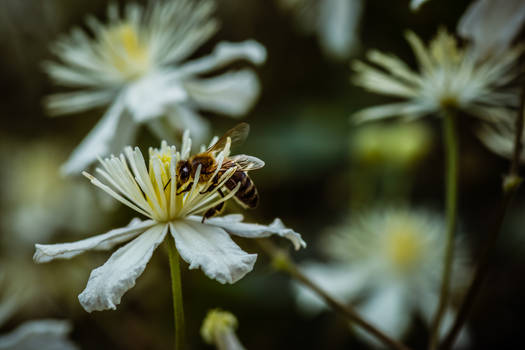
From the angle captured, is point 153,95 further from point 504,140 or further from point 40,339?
point 504,140

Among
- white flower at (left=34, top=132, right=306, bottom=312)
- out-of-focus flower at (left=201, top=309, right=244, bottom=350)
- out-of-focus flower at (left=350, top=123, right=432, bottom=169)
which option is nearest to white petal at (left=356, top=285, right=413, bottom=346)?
out-of-focus flower at (left=350, top=123, right=432, bottom=169)

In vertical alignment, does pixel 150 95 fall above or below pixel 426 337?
above

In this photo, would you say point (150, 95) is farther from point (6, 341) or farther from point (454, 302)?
point (454, 302)

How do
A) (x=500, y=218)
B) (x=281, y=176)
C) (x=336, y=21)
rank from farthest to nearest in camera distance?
1. (x=281, y=176)
2. (x=336, y=21)
3. (x=500, y=218)

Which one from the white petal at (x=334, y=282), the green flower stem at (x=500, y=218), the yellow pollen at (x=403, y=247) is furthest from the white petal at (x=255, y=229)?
the yellow pollen at (x=403, y=247)

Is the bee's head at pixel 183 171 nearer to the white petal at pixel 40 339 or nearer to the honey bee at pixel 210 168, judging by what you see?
the honey bee at pixel 210 168

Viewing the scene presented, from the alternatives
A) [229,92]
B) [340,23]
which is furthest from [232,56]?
[340,23]

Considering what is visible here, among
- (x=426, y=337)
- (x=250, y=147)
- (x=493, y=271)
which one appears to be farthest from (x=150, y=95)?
(x=493, y=271)
